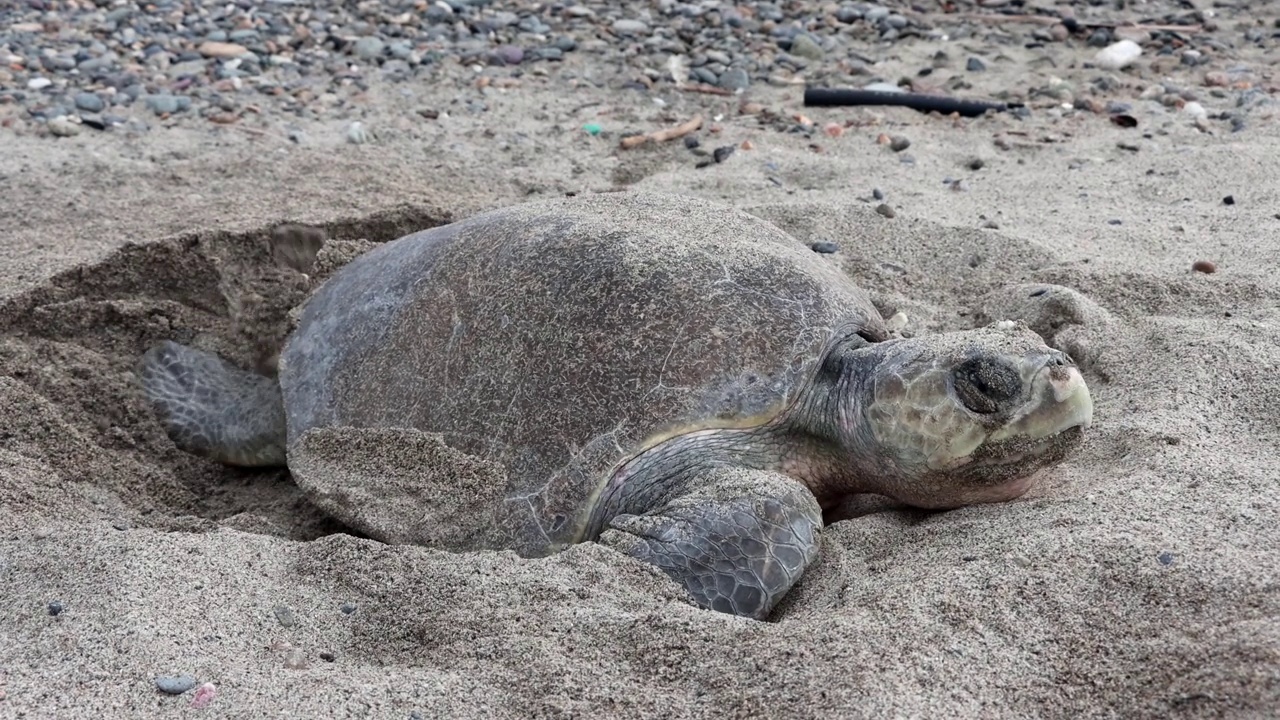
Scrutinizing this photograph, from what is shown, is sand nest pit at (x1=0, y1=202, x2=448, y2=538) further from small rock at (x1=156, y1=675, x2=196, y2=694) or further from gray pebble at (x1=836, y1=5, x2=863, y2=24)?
gray pebble at (x1=836, y1=5, x2=863, y2=24)

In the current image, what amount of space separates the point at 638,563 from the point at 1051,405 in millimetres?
774

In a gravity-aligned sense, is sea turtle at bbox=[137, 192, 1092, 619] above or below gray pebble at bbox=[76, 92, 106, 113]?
above

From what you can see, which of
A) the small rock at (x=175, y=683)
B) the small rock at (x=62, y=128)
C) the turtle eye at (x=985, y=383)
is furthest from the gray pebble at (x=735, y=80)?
the small rock at (x=175, y=683)

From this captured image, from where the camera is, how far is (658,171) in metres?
4.30

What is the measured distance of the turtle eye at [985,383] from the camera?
6.71 ft

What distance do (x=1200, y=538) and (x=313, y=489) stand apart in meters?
1.71

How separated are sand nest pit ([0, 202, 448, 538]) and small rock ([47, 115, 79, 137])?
1423 mm

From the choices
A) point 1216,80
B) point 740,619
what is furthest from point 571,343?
point 1216,80

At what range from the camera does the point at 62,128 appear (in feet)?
14.9

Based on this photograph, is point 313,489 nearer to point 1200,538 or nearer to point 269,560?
point 269,560

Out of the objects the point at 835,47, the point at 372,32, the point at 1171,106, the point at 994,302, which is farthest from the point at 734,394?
the point at 372,32

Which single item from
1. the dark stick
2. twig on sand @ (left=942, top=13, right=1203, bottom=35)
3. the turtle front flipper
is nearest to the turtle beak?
the turtle front flipper

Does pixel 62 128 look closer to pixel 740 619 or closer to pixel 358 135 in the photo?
pixel 358 135

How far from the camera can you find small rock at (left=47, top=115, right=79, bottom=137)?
14.8 ft
